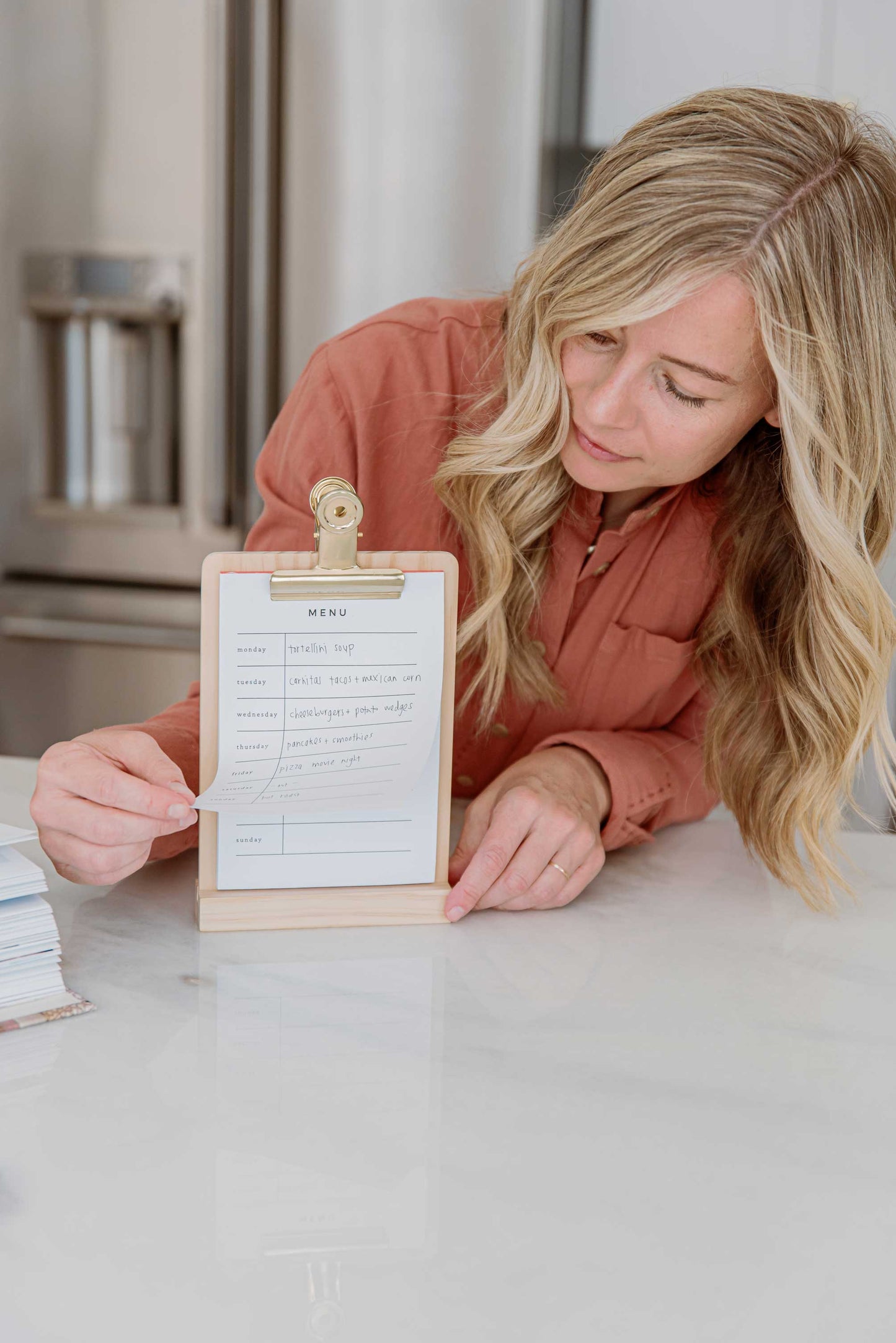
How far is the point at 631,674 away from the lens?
134 cm

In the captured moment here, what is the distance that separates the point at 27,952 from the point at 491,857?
0.35 metres

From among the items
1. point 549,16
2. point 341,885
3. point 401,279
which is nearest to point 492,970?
point 341,885

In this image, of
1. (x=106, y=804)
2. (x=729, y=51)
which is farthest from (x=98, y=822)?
(x=729, y=51)

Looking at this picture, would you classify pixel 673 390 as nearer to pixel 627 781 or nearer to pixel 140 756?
pixel 627 781

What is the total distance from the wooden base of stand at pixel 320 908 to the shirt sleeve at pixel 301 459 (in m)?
0.22

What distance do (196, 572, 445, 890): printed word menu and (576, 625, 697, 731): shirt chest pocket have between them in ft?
1.23

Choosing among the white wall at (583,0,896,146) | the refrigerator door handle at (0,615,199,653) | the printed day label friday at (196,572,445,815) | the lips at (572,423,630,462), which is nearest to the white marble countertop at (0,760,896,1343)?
the printed day label friday at (196,572,445,815)

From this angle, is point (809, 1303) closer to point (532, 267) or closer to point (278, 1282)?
point (278, 1282)

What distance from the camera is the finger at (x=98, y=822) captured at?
903 millimetres

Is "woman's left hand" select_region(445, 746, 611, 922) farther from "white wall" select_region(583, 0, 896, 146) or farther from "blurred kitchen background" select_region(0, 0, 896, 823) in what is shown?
"white wall" select_region(583, 0, 896, 146)

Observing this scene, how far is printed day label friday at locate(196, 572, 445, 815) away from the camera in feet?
3.06

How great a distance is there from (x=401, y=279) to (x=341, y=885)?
152cm

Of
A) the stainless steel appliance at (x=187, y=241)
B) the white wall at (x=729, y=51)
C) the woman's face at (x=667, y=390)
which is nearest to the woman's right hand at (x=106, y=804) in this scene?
the woman's face at (x=667, y=390)

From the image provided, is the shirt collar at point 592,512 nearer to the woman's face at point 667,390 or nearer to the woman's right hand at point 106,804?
the woman's face at point 667,390
